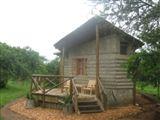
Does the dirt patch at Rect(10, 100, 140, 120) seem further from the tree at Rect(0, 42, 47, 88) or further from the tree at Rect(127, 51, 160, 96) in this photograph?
the tree at Rect(0, 42, 47, 88)

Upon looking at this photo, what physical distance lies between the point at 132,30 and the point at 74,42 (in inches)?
357

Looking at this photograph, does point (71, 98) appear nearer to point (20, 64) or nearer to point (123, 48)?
point (123, 48)

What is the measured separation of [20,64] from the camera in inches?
1296

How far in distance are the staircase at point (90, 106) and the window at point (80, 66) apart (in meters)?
4.47

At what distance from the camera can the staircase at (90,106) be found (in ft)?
55.5

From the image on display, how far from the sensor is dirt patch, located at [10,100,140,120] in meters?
15.7

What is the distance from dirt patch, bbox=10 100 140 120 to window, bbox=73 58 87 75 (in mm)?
4494

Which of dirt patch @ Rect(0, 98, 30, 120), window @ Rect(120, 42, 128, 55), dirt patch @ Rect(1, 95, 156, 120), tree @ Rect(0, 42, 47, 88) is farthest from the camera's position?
tree @ Rect(0, 42, 47, 88)

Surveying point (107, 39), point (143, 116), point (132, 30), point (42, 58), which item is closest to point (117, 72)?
point (107, 39)

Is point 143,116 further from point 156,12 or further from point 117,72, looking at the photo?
point 156,12

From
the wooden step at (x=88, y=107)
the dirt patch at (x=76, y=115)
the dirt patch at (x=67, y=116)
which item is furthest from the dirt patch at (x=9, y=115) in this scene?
the wooden step at (x=88, y=107)

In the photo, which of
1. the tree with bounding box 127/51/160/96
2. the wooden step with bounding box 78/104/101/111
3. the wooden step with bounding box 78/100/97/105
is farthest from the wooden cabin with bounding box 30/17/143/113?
the tree with bounding box 127/51/160/96

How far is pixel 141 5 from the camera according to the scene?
13.4 m

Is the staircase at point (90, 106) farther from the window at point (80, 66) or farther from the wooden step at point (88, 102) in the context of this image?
the window at point (80, 66)
